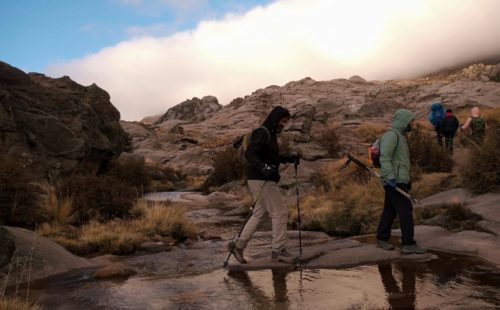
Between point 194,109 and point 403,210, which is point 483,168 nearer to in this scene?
point 403,210

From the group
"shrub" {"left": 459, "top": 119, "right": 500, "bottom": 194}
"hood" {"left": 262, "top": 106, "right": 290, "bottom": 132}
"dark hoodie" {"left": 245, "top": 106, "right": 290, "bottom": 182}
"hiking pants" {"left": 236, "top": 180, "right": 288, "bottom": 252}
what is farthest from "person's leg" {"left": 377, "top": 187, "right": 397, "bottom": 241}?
"shrub" {"left": 459, "top": 119, "right": 500, "bottom": 194}

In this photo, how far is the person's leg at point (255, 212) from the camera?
8.61 m

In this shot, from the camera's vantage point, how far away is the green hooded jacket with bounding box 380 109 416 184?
28.3 feet

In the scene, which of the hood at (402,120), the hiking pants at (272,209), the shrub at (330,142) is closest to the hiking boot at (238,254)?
the hiking pants at (272,209)

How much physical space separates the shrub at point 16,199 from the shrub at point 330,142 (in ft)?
54.3

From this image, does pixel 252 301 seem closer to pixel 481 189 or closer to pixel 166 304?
pixel 166 304

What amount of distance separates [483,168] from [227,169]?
73.3ft

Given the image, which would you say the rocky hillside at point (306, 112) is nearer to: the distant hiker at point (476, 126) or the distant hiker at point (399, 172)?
the distant hiker at point (476, 126)

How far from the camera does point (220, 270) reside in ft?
28.8

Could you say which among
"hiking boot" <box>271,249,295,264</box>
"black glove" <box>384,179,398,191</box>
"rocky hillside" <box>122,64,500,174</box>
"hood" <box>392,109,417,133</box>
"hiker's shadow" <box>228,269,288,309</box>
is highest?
"rocky hillside" <box>122,64,500,174</box>

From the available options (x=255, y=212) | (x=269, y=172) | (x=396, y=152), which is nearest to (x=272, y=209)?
(x=255, y=212)

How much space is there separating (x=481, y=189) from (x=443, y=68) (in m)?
194

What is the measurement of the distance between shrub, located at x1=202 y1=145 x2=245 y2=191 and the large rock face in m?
7.10

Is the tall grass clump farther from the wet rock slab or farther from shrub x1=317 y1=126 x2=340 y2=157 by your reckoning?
shrub x1=317 y1=126 x2=340 y2=157
